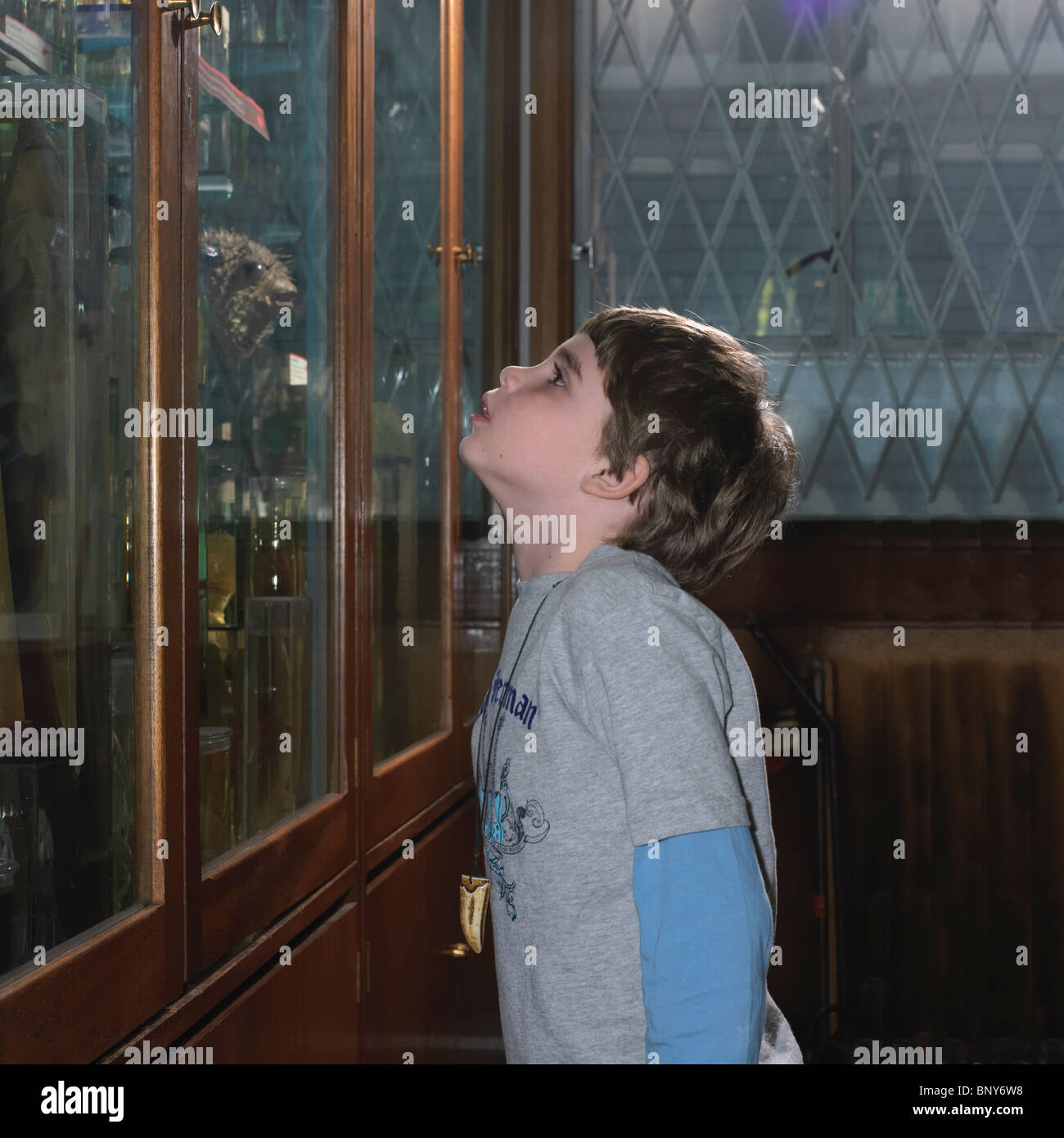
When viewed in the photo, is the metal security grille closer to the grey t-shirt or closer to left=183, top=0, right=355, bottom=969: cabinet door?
left=183, top=0, right=355, bottom=969: cabinet door

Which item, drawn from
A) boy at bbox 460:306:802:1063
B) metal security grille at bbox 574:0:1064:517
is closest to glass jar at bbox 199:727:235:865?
boy at bbox 460:306:802:1063

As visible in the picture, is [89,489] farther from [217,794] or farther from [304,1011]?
[304,1011]

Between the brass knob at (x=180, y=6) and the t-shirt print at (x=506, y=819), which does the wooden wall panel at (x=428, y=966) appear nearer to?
the t-shirt print at (x=506, y=819)

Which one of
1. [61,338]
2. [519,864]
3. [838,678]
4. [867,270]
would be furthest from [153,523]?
[867,270]

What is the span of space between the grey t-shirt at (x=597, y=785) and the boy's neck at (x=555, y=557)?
0.29ft

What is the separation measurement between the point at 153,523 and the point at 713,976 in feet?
1.52

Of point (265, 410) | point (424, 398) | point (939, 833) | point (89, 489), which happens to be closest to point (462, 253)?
point (424, 398)

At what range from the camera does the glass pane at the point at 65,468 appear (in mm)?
682

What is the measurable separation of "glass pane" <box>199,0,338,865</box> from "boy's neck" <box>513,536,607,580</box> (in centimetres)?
26

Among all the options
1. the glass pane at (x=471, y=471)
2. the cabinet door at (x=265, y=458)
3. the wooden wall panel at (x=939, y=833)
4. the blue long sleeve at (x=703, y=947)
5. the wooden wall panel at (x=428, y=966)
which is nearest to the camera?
the blue long sleeve at (x=703, y=947)

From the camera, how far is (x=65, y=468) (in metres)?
0.72

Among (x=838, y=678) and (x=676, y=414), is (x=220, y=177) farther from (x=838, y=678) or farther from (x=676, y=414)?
(x=838, y=678)

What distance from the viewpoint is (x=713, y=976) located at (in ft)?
2.17

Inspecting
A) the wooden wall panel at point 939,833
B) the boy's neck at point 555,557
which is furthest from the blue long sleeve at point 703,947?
the wooden wall panel at point 939,833
